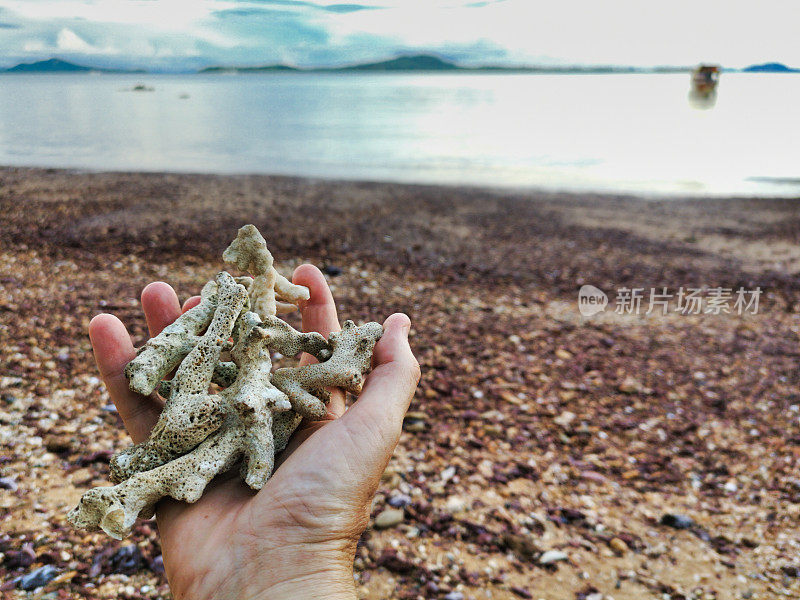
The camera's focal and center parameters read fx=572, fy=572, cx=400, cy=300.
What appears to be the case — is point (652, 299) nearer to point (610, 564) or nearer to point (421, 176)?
point (610, 564)

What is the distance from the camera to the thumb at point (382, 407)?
2.49 m

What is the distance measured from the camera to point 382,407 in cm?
257

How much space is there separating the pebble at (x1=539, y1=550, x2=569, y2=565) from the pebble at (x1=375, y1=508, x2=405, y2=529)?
941mm

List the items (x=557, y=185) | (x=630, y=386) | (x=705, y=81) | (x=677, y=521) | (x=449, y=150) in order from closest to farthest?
1. (x=677, y=521)
2. (x=630, y=386)
3. (x=557, y=185)
4. (x=449, y=150)
5. (x=705, y=81)

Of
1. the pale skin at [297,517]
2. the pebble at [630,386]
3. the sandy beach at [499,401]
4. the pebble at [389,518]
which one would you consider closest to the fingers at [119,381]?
the pale skin at [297,517]

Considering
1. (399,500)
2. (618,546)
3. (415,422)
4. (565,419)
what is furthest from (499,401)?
(618,546)

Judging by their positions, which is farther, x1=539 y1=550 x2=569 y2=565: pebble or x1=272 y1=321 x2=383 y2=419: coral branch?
x1=539 y1=550 x2=569 y2=565: pebble

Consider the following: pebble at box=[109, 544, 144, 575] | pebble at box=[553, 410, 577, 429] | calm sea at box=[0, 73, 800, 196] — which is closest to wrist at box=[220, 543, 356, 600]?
pebble at box=[109, 544, 144, 575]

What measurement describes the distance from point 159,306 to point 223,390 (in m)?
0.86

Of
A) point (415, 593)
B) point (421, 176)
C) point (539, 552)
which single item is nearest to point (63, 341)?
point (415, 593)

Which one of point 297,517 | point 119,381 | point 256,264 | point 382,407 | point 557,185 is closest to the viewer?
point 297,517

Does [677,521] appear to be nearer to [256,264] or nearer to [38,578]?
[256,264]

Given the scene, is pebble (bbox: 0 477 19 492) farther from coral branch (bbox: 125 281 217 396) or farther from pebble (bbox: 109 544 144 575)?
Answer: coral branch (bbox: 125 281 217 396)

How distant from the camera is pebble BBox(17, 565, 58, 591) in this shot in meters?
3.05
